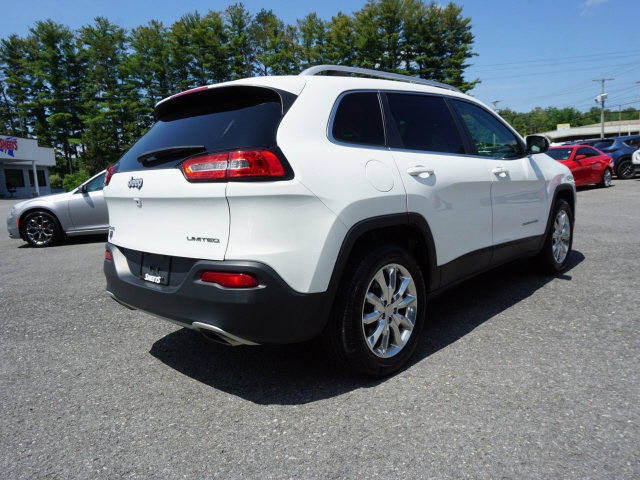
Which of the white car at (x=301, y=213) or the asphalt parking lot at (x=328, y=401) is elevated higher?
the white car at (x=301, y=213)

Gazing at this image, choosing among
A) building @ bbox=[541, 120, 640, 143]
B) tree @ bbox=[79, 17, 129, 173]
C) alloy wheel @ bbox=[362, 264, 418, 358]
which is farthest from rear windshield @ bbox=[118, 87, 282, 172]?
building @ bbox=[541, 120, 640, 143]

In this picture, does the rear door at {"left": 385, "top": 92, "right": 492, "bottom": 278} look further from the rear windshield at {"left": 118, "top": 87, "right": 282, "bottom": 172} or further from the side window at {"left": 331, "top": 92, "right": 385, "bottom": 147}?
the rear windshield at {"left": 118, "top": 87, "right": 282, "bottom": 172}

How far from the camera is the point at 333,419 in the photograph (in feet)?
7.91


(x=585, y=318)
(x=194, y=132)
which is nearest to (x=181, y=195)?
(x=194, y=132)

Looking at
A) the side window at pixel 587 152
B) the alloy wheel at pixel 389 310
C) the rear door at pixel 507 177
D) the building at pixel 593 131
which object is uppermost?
the building at pixel 593 131

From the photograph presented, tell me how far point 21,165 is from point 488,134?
150 ft

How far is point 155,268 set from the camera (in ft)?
8.77

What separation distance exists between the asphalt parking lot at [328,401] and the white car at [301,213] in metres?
0.38

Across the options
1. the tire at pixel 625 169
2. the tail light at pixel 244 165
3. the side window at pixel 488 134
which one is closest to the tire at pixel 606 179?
the tire at pixel 625 169

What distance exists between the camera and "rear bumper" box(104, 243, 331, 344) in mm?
2271

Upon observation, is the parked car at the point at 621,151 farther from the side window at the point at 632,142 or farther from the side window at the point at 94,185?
the side window at the point at 94,185

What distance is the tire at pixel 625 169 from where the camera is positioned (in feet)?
62.3

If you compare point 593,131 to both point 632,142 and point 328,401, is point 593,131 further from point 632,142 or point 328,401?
point 328,401

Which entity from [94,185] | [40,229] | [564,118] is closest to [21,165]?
[40,229]
